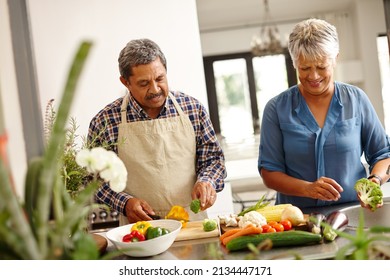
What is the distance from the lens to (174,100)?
1781mm

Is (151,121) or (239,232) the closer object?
(239,232)

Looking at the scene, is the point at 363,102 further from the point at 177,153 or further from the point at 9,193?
the point at 9,193

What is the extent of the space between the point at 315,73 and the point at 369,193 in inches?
15.0

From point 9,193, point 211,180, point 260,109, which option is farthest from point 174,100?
point 260,109

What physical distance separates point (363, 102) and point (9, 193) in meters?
1.29

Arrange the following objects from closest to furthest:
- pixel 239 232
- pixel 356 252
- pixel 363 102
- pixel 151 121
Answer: pixel 356 252
pixel 239 232
pixel 363 102
pixel 151 121

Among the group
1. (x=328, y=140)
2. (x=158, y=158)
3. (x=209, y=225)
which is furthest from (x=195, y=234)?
(x=328, y=140)

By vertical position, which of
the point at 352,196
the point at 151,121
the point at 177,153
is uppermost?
the point at 151,121

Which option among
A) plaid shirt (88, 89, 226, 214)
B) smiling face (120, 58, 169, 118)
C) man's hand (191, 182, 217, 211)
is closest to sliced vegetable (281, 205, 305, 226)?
man's hand (191, 182, 217, 211)

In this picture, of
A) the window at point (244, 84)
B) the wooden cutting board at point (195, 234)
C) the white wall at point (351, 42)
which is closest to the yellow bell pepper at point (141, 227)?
the wooden cutting board at point (195, 234)

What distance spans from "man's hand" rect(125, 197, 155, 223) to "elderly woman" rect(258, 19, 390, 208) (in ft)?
1.31

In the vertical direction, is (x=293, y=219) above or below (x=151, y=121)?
below

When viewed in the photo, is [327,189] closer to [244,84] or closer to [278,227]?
[278,227]

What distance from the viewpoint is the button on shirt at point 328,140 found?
1.61 m
